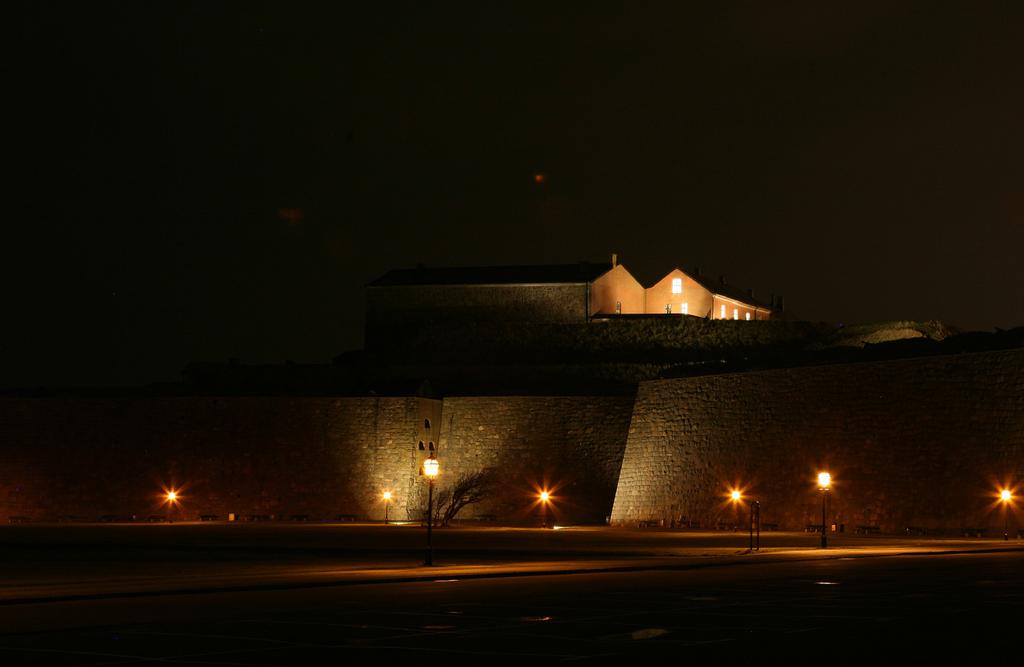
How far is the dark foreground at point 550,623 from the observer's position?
514 inches

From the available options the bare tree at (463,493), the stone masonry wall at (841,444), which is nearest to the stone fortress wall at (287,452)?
the bare tree at (463,493)

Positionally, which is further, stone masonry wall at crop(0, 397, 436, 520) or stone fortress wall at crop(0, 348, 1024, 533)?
stone masonry wall at crop(0, 397, 436, 520)

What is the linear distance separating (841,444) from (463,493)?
1681cm

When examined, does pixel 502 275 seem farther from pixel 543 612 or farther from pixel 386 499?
pixel 543 612

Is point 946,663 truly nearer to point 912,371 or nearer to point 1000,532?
point 1000,532

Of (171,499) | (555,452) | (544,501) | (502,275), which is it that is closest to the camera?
(544,501)

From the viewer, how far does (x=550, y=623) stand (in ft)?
52.4

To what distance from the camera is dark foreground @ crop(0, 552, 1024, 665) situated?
13055 millimetres

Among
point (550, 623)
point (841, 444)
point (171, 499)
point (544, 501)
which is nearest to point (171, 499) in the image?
point (171, 499)

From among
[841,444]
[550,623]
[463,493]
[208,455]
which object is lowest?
[550,623]

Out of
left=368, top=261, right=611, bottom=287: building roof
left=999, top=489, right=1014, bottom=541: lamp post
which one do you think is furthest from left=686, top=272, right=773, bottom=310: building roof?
left=999, top=489, right=1014, bottom=541: lamp post

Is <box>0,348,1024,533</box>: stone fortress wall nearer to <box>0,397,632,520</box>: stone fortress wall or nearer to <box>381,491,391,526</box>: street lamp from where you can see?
<box>0,397,632,520</box>: stone fortress wall

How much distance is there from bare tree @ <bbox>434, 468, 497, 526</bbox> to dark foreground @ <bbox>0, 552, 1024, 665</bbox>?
30749mm

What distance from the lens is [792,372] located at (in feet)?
Result: 148
